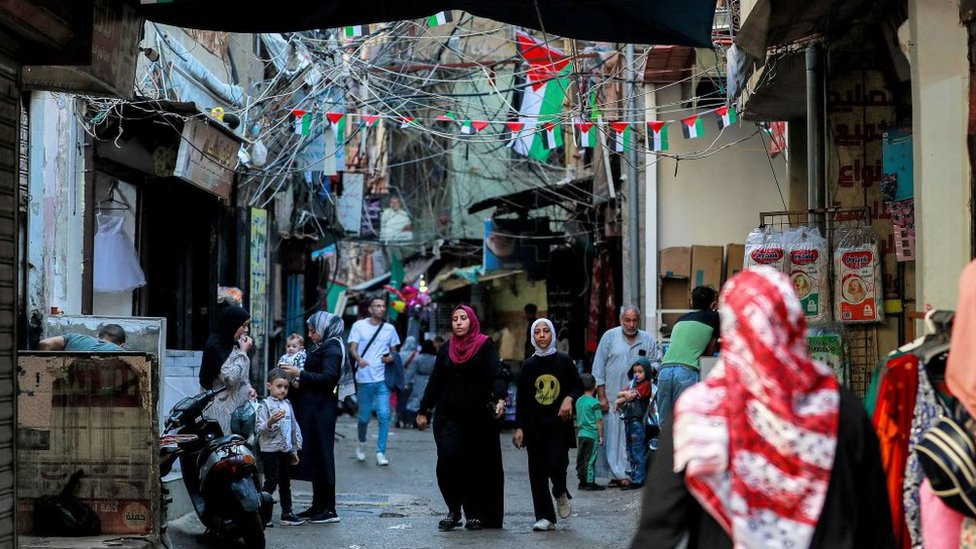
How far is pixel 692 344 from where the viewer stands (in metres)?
10.5

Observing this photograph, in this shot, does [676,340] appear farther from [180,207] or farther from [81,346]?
[180,207]

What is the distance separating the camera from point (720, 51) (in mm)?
14562

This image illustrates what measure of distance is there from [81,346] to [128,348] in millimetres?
965

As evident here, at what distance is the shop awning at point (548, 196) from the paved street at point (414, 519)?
5.62 meters

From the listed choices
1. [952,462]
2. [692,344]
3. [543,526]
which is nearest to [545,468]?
[543,526]

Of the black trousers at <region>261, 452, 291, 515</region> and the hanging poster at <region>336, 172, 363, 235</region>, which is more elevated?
the hanging poster at <region>336, 172, 363, 235</region>

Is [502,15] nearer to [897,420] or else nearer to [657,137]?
[897,420]

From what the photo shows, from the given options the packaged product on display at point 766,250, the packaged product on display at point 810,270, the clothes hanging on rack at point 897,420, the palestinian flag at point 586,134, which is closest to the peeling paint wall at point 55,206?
the packaged product on display at point 766,250

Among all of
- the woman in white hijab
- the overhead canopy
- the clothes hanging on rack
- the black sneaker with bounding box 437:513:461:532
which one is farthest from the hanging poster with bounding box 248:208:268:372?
the clothes hanging on rack

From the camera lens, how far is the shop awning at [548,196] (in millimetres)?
19828

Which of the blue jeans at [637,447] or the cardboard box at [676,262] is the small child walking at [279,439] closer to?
the blue jeans at [637,447]

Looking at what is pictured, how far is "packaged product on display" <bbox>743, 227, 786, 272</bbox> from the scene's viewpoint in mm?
8727

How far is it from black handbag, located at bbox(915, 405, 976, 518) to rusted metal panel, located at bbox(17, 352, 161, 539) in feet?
17.4

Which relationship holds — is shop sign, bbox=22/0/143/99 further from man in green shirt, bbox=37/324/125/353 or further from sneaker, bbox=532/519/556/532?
sneaker, bbox=532/519/556/532
